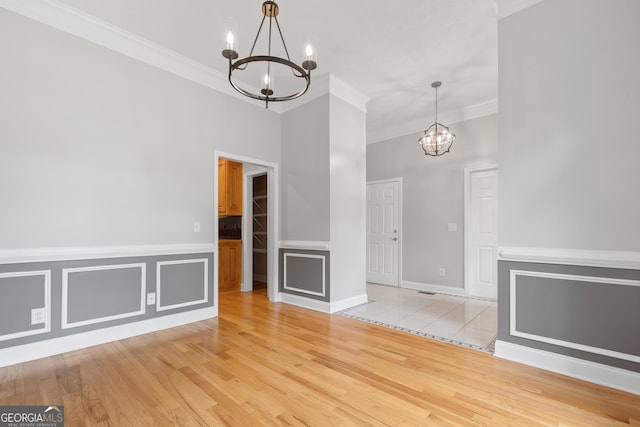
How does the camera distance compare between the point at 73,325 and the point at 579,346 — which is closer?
the point at 579,346

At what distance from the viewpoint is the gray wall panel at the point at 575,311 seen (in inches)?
80.3

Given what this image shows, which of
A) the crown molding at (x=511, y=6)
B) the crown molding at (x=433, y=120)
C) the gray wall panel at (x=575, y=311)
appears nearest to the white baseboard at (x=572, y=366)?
the gray wall panel at (x=575, y=311)

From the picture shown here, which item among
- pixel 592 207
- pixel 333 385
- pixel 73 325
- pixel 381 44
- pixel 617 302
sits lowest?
pixel 333 385

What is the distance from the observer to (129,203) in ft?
9.89

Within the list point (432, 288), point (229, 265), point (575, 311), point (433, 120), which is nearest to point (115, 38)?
point (229, 265)

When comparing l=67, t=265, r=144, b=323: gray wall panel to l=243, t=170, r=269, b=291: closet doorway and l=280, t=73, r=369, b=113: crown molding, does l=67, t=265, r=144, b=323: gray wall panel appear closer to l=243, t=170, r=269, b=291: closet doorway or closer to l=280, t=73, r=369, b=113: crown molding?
l=280, t=73, r=369, b=113: crown molding

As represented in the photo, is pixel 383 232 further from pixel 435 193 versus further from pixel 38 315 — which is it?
pixel 38 315

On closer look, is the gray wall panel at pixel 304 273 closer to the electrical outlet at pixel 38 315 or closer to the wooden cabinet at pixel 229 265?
the wooden cabinet at pixel 229 265

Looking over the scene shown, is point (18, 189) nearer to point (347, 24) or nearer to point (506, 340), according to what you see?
point (347, 24)

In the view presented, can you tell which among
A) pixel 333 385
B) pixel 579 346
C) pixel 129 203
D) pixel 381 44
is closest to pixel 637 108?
pixel 579 346

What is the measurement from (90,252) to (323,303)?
261cm

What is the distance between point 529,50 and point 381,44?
4.55 feet

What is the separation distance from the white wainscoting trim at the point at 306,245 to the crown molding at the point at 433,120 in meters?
2.89

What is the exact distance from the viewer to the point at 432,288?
202 inches
